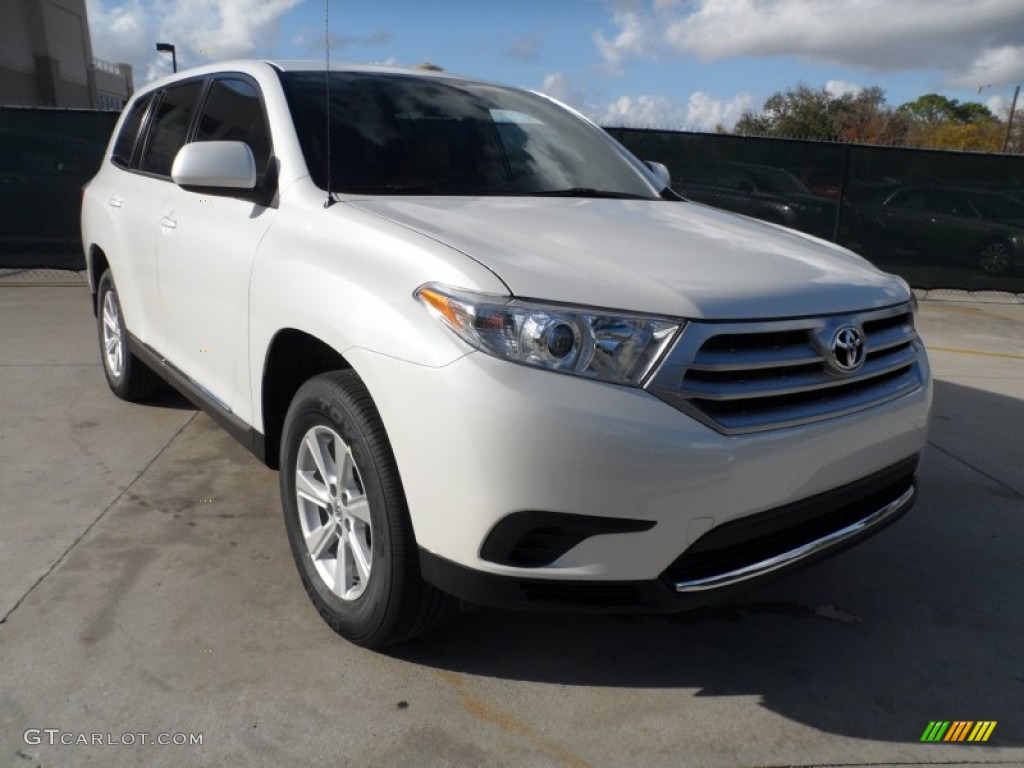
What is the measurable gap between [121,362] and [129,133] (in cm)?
129

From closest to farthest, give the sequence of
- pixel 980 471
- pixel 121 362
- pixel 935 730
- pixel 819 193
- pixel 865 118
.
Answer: pixel 935 730 < pixel 980 471 < pixel 121 362 < pixel 819 193 < pixel 865 118

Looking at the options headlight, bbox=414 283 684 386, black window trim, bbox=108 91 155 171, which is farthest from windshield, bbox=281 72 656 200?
black window trim, bbox=108 91 155 171

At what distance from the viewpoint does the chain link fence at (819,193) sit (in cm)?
962

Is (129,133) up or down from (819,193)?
up

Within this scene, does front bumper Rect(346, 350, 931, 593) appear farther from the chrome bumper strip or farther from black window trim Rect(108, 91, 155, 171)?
black window trim Rect(108, 91, 155, 171)

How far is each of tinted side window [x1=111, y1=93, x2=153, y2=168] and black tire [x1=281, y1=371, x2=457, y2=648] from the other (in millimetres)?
2747

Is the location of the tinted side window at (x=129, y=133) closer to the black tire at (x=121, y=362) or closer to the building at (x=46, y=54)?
the black tire at (x=121, y=362)

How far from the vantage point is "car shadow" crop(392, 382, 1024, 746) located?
2.54 metres

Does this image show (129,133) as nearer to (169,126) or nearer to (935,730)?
(169,126)

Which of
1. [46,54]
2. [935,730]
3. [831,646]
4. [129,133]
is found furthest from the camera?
[46,54]

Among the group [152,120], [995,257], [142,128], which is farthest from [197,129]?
[995,257]

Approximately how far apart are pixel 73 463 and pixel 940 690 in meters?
3.73

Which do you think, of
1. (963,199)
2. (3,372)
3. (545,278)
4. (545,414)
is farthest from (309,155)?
(963,199)

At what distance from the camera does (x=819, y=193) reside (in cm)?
1026
